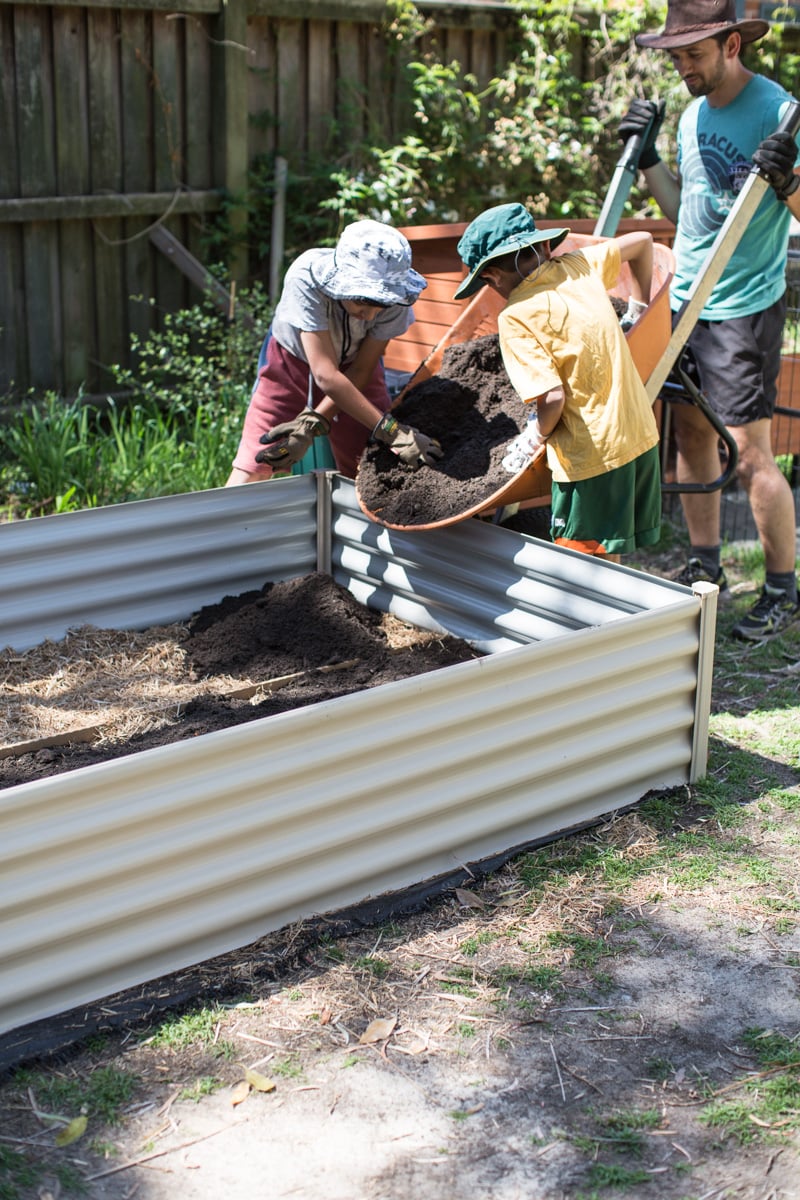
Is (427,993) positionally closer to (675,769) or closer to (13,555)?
(675,769)

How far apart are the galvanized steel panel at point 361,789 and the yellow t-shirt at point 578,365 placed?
35cm

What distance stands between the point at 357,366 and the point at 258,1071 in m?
2.89

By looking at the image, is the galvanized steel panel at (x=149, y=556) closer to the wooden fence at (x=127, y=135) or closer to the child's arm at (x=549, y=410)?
the child's arm at (x=549, y=410)

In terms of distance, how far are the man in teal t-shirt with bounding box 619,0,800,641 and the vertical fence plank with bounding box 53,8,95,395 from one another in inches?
123

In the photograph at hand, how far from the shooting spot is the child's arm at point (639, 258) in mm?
4410

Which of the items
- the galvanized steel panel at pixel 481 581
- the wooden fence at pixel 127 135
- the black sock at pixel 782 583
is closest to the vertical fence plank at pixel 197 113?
the wooden fence at pixel 127 135

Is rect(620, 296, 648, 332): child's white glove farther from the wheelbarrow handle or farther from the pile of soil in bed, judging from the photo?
the pile of soil in bed

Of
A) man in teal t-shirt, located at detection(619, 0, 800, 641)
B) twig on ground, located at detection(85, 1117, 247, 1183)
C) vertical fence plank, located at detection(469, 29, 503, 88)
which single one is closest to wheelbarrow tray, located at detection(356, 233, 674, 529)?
man in teal t-shirt, located at detection(619, 0, 800, 641)

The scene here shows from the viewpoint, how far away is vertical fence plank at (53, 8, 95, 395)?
688 centimetres

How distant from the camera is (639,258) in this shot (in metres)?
4.50

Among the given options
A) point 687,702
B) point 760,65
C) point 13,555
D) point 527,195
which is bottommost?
point 687,702

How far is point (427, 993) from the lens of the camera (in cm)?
296

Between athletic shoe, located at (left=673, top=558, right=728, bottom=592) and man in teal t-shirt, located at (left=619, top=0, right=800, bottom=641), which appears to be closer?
man in teal t-shirt, located at (left=619, top=0, right=800, bottom=641)

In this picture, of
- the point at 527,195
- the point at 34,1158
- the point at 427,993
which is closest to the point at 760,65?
the point at 527,195
